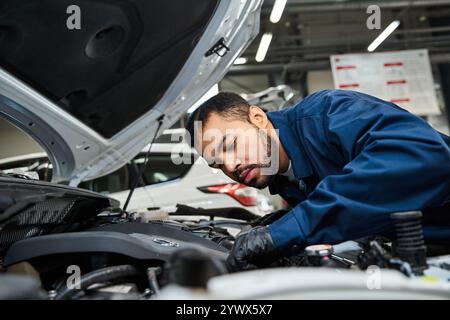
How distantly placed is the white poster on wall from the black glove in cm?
598

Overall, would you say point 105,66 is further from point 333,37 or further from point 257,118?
point 333,37

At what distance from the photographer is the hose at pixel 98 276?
77cm

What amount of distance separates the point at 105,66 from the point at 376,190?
1.27 meters

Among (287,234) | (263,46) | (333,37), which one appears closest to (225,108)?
(287,234)

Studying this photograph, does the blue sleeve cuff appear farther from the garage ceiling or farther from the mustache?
the garage ceiling

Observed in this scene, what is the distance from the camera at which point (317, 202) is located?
3.17ft

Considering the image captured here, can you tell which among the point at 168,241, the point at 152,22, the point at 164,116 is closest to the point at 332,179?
the point at 168,241

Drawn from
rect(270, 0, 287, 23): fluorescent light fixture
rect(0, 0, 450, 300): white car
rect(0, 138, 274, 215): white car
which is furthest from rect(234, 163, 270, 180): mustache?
rect(270, 0, 287, 23): fluorescent light fixture

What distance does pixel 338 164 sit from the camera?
4.12 feet

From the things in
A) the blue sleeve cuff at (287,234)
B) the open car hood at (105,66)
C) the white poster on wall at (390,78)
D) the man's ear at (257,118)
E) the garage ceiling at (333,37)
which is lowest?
the blue sleeve cuff at (287,234)

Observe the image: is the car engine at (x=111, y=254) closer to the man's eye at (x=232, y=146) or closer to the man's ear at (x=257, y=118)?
the man's eye at (x=232, y=146)

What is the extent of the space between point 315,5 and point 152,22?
5164 mm

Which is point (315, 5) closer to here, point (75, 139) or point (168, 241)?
point (75, 139)

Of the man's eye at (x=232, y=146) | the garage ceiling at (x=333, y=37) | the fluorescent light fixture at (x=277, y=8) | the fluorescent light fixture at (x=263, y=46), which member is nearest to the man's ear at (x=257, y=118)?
the man's eye at (x=232, y=146)
